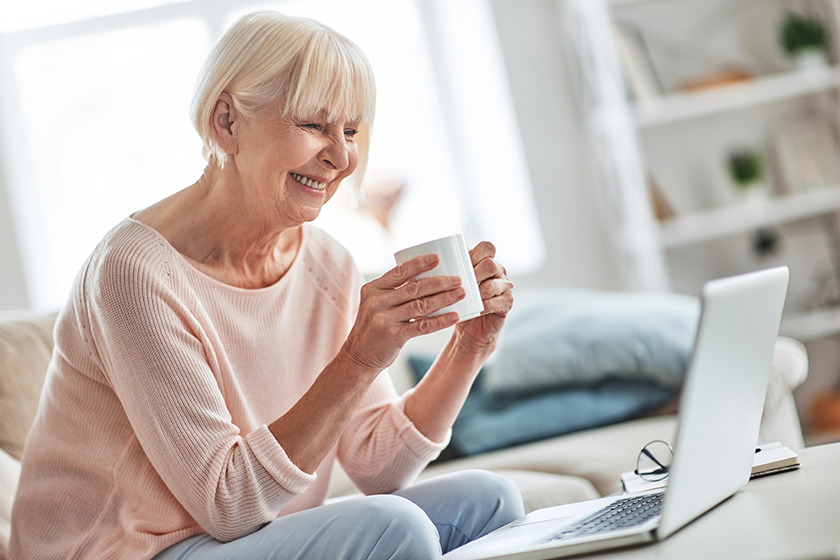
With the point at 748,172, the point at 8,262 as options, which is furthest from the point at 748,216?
the point at 8,262

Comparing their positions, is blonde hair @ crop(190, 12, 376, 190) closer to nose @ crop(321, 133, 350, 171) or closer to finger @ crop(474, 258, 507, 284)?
nose @ crop(321, 133, 350, 171)

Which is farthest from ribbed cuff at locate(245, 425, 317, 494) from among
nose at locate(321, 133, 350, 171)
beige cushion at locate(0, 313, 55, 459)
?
beige cushion at locate(0, 313, 55, 459)

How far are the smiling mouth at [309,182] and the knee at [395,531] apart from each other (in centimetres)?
43

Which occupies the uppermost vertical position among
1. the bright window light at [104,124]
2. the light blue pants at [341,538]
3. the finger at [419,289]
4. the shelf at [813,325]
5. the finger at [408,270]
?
the bright window light at [104,124]

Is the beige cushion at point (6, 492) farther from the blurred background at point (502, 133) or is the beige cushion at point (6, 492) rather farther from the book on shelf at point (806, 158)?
the book on shelf at point (806, 158)

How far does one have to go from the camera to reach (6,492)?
1.21m

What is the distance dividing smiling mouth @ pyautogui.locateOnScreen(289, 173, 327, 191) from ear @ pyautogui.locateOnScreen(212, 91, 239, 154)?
87mm

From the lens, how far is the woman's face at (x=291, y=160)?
1018 millimetres

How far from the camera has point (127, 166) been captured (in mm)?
3150

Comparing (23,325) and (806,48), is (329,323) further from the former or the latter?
(806,48)

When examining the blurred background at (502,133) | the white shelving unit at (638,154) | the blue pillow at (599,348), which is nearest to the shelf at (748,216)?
the white shelving unit at (638,154)

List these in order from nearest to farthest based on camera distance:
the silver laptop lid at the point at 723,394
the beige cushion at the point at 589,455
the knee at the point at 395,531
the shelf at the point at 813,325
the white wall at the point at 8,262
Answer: the silver laptop lid at the point at 723,394, the knee at the point at 395,531, the beige cushion at the point at 589,455, the shelf at the point at 813,325, the white wall at the point at 8,262

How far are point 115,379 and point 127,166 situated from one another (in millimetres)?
2430

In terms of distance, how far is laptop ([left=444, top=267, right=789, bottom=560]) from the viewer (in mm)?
644
